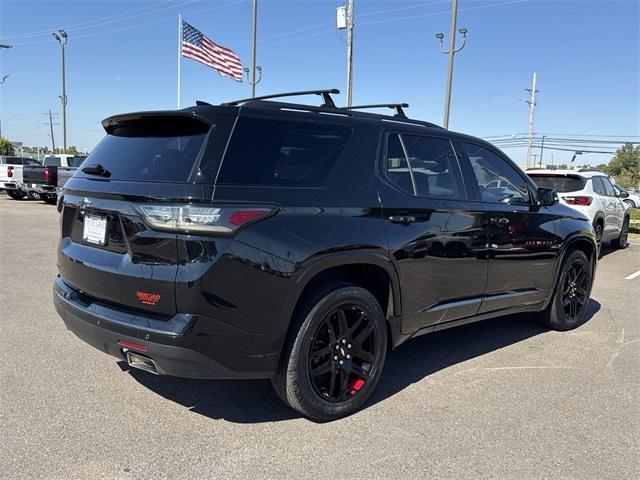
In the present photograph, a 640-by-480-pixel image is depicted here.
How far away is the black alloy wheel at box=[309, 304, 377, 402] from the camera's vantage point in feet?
10.9

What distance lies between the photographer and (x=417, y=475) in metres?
2.80

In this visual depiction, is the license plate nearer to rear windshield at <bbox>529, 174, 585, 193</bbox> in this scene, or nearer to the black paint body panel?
the black paint body panel

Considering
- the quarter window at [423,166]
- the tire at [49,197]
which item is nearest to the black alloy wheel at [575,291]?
the quarter window at [423,166]

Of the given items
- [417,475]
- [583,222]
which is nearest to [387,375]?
[417,475]

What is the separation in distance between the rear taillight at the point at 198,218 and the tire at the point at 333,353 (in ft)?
2.25

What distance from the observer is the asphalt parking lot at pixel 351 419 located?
285cm

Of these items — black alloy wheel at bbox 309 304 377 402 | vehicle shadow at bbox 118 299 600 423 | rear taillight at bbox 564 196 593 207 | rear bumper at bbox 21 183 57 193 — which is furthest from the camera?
rear bumper at bbox 21 183 57 193

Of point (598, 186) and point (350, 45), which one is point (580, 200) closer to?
point (598, 186)

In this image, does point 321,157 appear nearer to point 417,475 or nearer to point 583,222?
point 417,475

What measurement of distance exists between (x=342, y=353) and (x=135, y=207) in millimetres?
1524

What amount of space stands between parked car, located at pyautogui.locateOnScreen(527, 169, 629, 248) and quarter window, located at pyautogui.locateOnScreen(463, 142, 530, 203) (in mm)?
5432

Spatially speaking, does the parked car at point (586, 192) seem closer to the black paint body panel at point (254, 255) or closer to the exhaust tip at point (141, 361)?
the black paint body panel at point (254, 255)

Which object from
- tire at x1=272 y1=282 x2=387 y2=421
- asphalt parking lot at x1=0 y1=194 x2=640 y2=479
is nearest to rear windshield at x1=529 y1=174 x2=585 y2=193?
asphalt parking lot at x1=0 y1=194 x2=640 y2=479

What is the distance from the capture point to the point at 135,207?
9.58 feet
